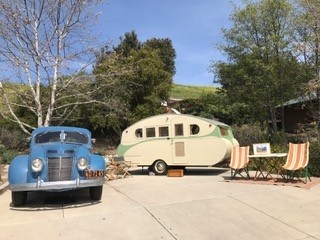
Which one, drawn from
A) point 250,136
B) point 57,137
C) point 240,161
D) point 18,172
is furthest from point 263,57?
point 18,172

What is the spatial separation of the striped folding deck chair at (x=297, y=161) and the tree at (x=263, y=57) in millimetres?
9137

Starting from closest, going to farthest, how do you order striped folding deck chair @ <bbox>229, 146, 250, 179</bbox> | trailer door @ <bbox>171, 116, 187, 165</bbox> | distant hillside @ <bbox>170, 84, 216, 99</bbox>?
striped folding deck chair @ <bbox>229, 146, 250, 179</bbox>
trailer door @ <bbox>171, 116, 187, 165</bbox>
distant hillside @ <bbox>170, 84, 216, 99</bbox>

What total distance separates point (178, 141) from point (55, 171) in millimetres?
7046

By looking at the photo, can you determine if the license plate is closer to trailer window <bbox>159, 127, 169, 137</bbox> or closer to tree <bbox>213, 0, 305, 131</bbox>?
trailer window <bbox>159, 127, 169, 137</bbox>

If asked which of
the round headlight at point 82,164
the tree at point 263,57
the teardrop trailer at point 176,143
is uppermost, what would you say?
the tree at point 263,57

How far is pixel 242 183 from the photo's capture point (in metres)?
11.4

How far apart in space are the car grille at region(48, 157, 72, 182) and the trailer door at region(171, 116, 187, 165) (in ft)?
22.2

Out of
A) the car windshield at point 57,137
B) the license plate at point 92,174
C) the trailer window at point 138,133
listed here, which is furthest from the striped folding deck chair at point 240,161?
the license plate at point 92,174

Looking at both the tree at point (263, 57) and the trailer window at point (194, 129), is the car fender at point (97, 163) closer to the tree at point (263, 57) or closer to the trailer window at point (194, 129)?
the trailer window at point (194, 129)

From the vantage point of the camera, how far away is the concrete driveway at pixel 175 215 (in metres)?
6.74

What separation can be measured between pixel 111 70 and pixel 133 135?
13.6 feet

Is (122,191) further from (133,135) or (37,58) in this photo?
(37,58)

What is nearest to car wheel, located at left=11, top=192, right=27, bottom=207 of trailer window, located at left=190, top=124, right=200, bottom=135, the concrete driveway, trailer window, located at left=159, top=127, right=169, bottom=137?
the concrete driveway

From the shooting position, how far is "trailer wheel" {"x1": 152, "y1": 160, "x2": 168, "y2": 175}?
15352 millimetres
